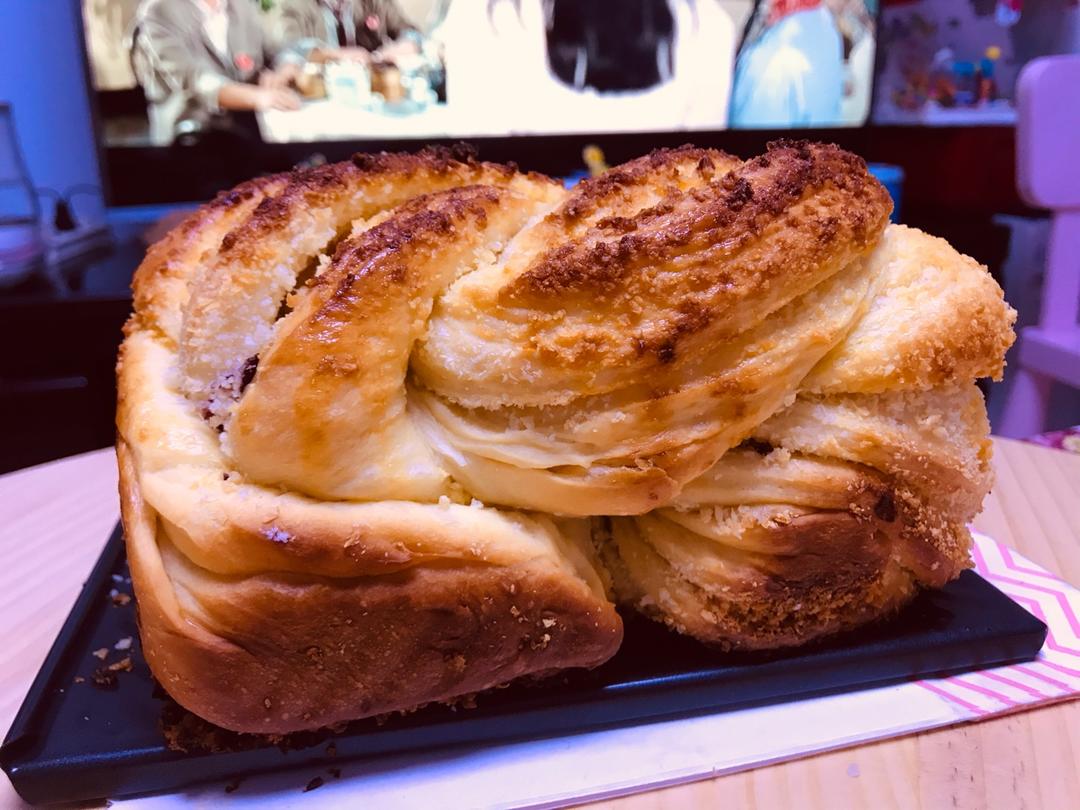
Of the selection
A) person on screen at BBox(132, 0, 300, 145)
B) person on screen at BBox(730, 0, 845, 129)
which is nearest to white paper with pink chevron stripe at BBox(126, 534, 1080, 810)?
person on screen at BBox(132, 0, 300, 145)

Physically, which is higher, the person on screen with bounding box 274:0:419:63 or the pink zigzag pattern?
the person on screen with bounding box 274:0:419:63

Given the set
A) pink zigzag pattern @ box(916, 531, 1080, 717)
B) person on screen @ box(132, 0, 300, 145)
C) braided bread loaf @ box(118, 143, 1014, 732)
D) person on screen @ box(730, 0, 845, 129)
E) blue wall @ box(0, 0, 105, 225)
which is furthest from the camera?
person on screen @ box(730, 0, 845, 129)

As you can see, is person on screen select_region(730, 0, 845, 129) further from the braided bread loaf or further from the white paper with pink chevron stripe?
the white paper with pink chevron stripe

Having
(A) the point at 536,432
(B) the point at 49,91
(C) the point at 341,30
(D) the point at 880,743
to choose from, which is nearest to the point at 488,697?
(A) the point at 536,432

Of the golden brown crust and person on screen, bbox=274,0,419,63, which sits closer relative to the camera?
the golden brown crust

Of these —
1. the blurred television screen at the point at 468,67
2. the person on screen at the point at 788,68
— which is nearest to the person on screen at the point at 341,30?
the blurred television screen at the point at 468,67

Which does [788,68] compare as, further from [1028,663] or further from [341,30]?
[1028,663]
